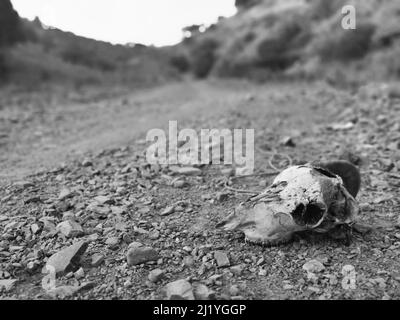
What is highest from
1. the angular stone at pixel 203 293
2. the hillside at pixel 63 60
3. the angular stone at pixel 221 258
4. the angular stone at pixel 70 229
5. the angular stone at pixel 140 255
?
the hillside at pixel 63 60

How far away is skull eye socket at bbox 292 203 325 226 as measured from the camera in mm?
2676

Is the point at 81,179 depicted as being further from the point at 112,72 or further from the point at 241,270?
the point at 112,72

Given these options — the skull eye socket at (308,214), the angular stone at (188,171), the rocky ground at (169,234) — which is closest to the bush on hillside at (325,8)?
the rocky ground at (169,234)

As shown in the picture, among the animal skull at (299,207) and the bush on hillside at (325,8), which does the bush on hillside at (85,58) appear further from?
the animal skull at (299,207)

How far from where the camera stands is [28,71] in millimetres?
12266

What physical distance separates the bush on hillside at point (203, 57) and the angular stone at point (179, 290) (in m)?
16.7

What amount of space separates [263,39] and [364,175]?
13.3m

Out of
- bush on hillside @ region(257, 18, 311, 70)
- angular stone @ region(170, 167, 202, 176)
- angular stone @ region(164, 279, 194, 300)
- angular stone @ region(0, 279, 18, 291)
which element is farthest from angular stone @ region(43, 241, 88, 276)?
bush on hillside @ region(257, 18, 311, 70)

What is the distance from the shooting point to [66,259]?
2637 mm

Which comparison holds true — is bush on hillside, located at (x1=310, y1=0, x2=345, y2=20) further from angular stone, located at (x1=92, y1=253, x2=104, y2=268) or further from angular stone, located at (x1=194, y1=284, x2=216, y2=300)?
angular stone, located at (x1=194, y1=284, x2=216, y2=300)

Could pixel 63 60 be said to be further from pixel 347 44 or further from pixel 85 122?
pixel 347 44

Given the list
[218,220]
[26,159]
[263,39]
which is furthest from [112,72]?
[218,220]

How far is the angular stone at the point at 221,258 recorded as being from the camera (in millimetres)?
2633

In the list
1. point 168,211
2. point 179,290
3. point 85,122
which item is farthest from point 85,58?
point 179,290
